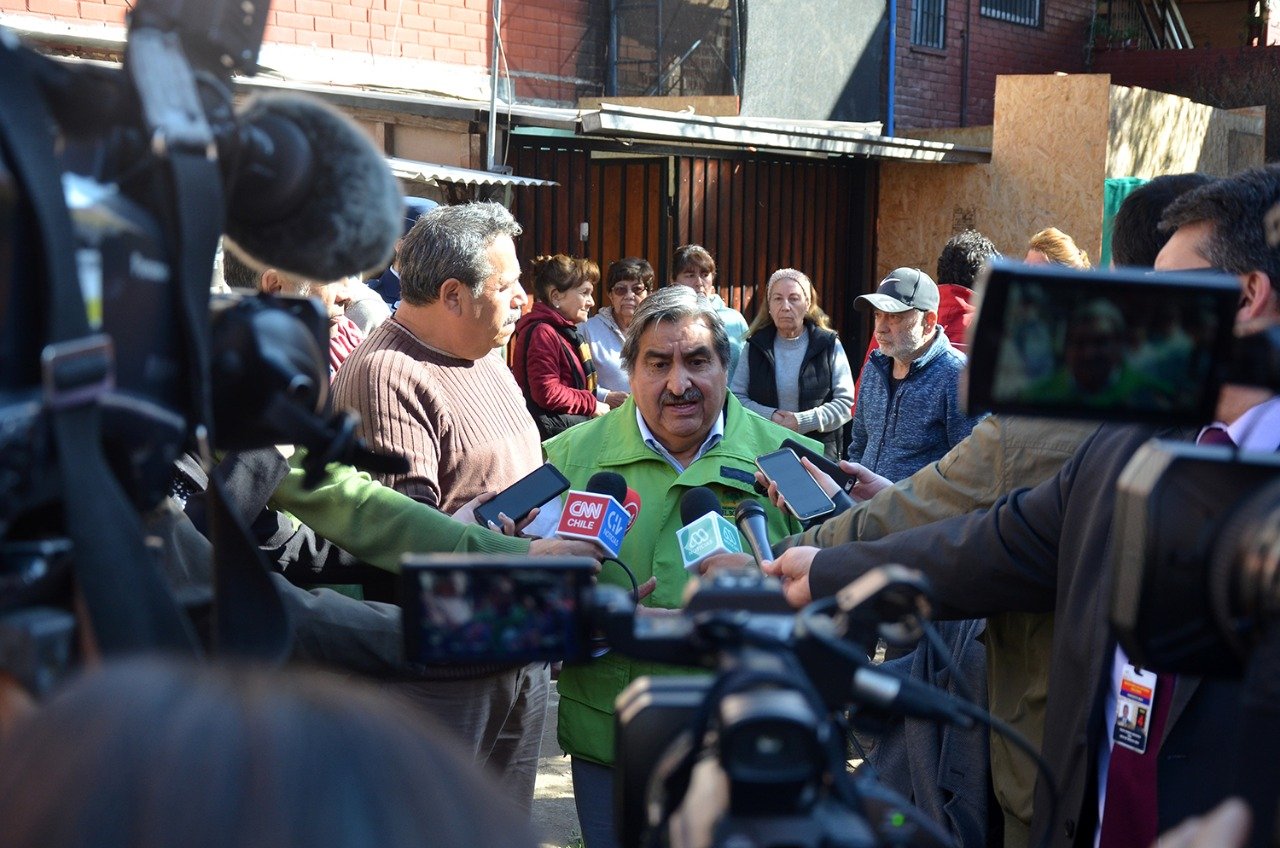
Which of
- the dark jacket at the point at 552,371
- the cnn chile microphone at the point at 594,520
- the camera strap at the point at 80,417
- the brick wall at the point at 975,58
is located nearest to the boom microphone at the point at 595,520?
the cnn chile microphone at the point at 594,520

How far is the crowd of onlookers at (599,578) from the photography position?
732 millimetres

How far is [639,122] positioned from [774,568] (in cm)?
592

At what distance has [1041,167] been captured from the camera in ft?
35.9

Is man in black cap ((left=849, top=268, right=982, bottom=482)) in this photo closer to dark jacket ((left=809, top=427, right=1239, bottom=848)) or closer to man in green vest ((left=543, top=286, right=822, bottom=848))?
man in green vest ((left=543, top=286, right=822, bottom=848))

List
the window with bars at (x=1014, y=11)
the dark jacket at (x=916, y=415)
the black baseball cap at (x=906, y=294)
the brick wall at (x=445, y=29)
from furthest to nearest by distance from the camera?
the window with bars at (x=1014, y=11) → the brick wall at (x=445, y=29) → the black baseball cap at (x=906, y=294) → the dark jacket at (x=916, y=415)

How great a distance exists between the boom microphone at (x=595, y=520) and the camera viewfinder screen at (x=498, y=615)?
1.50m

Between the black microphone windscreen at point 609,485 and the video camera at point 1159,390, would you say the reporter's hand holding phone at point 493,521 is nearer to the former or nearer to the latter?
the black microphone windscreen at point 609,485

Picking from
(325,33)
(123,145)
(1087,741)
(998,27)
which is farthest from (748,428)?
(998,27)

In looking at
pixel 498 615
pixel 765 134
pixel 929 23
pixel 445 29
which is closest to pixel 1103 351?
pixel 498 615

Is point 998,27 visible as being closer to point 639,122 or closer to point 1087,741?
point 639,122

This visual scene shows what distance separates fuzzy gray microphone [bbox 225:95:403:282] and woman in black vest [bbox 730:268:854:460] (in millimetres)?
5745

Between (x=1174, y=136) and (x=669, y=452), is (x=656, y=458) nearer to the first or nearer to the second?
(x=669, y=452)

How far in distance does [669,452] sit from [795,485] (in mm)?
548

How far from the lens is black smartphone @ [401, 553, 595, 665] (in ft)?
3.90
